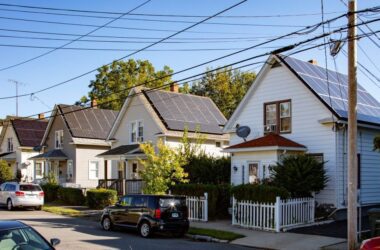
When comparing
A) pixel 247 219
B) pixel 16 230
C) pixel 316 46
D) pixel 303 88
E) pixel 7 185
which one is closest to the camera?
pixel 16 230

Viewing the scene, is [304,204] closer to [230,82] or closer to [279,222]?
[279,222]

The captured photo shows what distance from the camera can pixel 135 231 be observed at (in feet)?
63.4

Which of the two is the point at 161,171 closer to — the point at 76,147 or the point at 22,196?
the point at 22,196

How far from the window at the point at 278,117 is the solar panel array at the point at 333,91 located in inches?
65.7

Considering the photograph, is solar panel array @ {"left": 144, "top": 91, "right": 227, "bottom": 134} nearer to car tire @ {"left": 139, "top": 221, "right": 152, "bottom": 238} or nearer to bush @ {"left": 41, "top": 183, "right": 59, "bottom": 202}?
bush @ {"left": 41, "top": 183, "right": 59, "bottom": 202}

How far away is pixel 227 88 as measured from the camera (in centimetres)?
5681

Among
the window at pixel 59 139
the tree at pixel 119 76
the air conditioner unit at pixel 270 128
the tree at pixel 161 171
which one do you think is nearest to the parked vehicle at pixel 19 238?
the tree at pixel 161 171

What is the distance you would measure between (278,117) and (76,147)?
2223 centimetres

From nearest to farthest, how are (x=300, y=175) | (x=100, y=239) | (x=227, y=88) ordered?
1. (x=100, y=239)
2. (x=300, y=175)
3. (x=227, y=88)

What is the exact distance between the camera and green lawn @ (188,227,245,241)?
17.2 meters

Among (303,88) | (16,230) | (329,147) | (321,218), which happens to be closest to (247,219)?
(321,218)

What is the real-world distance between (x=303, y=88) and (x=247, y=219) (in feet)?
24.3

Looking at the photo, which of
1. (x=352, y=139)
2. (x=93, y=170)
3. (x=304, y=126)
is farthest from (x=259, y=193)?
(x=93, y=170)

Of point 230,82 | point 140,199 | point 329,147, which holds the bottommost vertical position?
point 140,199
